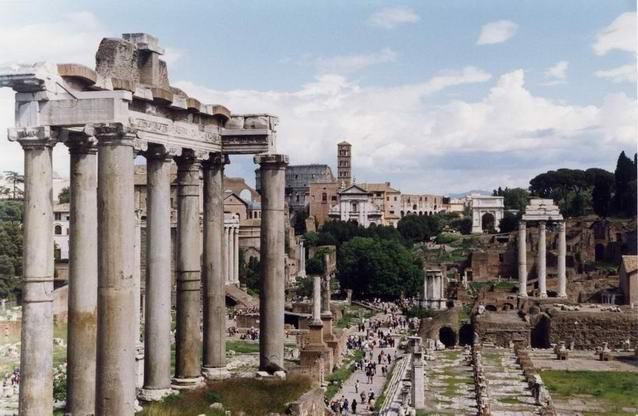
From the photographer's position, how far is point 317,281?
102 feet

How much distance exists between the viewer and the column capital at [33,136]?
9.36 m

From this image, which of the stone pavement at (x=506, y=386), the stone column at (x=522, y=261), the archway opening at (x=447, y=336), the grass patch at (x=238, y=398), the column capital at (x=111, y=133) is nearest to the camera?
the column capital at (x=111, y=133)

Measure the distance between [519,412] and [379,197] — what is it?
99195 millimetres

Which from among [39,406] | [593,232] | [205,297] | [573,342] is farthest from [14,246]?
[593,232]

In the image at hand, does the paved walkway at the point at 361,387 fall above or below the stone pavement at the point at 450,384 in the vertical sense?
below

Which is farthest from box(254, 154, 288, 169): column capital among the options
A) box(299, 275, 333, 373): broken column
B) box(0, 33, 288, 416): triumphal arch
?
box(299, 275, 333, 373): broken column

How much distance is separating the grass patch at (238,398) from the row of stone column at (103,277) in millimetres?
360

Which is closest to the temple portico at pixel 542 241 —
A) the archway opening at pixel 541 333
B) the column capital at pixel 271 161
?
the archway opening at pixel 541 333

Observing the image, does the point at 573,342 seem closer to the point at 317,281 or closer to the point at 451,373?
the point at 451,373

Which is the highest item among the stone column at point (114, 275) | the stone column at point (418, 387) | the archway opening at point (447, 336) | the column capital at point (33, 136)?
the column capital at point (33, 136)

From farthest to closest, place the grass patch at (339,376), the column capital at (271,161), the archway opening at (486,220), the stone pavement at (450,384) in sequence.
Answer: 1. the archway opening at (486,220)
2. the grass patch at (339,376)
3. the stone pavement at (450,384)
4. the column capital at (271,161)

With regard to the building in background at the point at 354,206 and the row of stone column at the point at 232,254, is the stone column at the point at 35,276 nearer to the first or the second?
the row of stone column at the point at 232,254

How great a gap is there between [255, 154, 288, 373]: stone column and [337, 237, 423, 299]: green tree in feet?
151

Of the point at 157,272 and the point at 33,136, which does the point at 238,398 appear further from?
the point at 33,136
